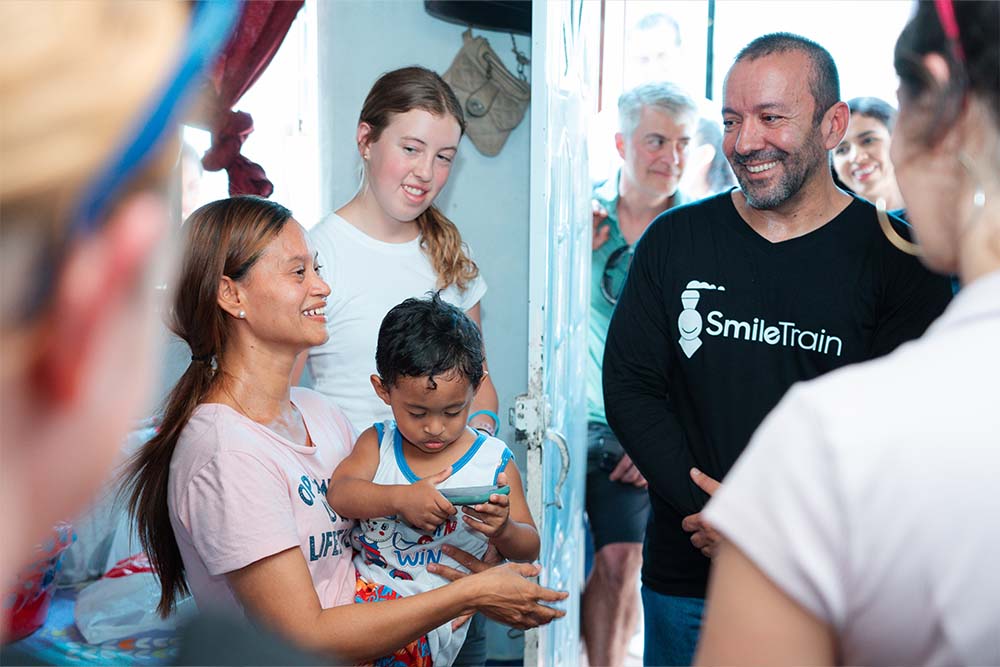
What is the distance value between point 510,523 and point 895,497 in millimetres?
1390

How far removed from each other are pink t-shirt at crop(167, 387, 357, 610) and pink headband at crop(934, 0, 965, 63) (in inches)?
50.3

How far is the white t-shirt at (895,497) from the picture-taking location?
0.80 m

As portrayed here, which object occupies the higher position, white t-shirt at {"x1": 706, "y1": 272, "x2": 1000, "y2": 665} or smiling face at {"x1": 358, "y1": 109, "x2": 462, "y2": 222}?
smiling face at {"x1": 358, "y1": 109, "x2": 462, "y2": 222}

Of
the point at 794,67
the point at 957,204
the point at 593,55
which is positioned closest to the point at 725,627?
the point at 957,204

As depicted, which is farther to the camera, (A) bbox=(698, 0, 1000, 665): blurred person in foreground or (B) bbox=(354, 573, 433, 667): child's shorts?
(B) bbox=(354, 573, 433, 667): child's shorts

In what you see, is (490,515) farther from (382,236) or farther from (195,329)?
(382,236)

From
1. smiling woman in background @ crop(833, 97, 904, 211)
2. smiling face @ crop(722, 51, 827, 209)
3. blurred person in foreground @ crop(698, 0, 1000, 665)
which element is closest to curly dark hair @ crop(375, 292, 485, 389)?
smiling face @ crop(722, 51, 827, 209)

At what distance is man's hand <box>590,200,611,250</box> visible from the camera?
358 centimetres

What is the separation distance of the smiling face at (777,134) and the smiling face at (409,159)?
2.77 ft

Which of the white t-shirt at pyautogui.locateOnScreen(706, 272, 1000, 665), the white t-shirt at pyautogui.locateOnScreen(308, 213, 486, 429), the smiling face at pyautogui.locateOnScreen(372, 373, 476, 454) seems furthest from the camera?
the white t-shirt at pyautogui.locateOnScreen(308, 213, 486, 429)

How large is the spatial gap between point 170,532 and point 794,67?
1746 millimetres

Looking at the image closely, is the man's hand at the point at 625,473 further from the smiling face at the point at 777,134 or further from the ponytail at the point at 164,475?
the ponytail at the point at 164,475

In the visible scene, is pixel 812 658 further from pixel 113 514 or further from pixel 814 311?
pixel 113 514

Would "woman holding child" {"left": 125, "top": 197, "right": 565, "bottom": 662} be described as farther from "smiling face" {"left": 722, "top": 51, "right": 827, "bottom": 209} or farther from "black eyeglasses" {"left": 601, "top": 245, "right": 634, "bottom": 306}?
"black eyeglasses" {"left": 601, "top": 245, "right": 634, "bottom": 306}
